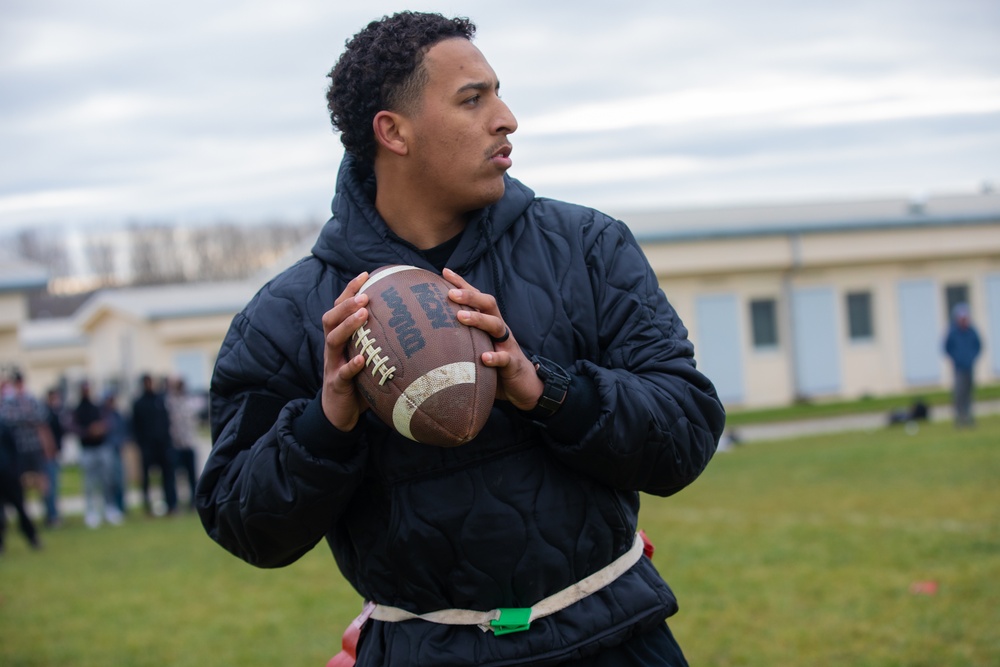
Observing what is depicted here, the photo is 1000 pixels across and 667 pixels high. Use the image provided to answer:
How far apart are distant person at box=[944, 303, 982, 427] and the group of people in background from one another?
11108 millimetres

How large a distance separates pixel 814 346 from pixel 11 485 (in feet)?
69.2

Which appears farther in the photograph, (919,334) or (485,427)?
(919,334)

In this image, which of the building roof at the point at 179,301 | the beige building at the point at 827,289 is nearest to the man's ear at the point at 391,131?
the beige building at the point at 827,289

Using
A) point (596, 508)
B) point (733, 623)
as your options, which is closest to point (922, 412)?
point (733, 623)

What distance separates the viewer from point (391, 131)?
262 cm

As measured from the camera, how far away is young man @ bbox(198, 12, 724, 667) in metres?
2.41

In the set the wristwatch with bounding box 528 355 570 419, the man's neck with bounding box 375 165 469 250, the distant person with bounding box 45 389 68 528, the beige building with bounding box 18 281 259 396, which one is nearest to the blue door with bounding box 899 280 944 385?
the beige building with bounding box 18 281 259 396

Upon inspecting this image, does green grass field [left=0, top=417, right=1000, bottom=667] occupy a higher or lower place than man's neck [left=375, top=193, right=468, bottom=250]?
lower

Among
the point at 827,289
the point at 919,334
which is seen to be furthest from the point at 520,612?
the point at 919,334

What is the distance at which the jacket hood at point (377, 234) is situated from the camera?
2.61 m

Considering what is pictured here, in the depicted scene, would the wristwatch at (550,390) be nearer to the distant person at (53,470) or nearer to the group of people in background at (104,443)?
the group of people in background at (104,443)

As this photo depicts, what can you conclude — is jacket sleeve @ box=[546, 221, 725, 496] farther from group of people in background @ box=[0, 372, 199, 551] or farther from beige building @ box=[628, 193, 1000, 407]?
beige building @ box=[628, 193, 1000, 407]

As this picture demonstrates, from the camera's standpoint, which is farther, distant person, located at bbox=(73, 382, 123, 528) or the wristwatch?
distant person, located at bbox=(73, 382, 123, 528)

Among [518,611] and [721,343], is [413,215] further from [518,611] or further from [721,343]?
[721,343]
